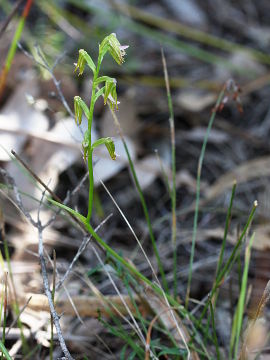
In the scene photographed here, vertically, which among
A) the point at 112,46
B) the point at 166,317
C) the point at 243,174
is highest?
the point at 112,46

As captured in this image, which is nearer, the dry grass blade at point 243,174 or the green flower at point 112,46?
the green flower at point 112,46

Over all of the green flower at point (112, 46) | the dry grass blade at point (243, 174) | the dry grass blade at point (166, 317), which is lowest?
the dry grass blade at point (166, 317)

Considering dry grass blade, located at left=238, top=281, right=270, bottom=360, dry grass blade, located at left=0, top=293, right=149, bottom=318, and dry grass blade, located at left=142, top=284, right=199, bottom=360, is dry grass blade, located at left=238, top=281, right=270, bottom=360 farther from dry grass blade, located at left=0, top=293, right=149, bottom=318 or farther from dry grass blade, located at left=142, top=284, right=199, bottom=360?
dry grass blade, located at left=0, top=293, right=149, bottom=318

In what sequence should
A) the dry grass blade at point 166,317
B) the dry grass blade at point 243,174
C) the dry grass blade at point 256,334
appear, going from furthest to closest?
the dry grass blade at point 243,174 → the dry grass blade at point 166,317 → the dry grass blade at point 256,334

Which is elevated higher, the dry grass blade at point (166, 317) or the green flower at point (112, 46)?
the green flower at point (112, 46)

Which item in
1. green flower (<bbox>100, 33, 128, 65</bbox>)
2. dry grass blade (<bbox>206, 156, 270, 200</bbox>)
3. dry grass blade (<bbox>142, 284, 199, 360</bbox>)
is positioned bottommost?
dry grass blade (<bbox>142, 284, 199, 360</bbox>)

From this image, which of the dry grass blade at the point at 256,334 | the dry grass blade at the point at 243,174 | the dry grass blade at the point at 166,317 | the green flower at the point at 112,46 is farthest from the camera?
the dry grass blade at the point at 243,174

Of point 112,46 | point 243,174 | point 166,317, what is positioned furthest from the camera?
point 243,174

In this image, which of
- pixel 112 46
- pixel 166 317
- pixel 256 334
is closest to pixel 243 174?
pixel 166 317

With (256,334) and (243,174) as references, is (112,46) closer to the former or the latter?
(256,334)

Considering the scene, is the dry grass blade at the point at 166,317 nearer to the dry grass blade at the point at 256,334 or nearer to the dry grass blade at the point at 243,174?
the dry grass blade at the point at 256,334

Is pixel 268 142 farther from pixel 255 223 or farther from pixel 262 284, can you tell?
pixel 262 284

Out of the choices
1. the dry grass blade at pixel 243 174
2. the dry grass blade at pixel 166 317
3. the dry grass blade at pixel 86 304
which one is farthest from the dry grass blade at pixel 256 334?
the dry grass blade at pixel 243 174

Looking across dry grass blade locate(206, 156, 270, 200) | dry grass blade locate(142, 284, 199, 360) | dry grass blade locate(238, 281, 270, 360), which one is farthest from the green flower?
dry grass blade locate(206, 156, 270, 200)
